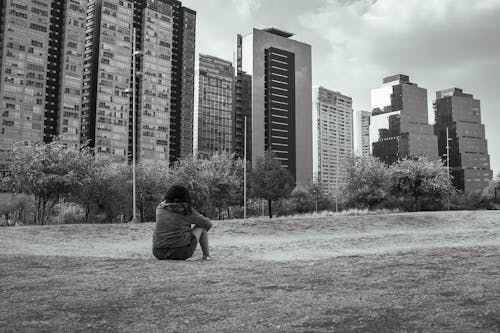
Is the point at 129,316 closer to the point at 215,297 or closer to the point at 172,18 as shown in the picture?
the point at 215,297

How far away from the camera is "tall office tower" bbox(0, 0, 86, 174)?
125375mm

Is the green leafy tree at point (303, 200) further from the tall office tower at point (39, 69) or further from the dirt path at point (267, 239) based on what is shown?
the tall office tower at point (39, 69)

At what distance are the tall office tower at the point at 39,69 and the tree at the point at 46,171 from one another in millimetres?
87067

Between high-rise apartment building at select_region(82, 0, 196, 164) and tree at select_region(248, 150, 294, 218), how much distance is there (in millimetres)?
88912

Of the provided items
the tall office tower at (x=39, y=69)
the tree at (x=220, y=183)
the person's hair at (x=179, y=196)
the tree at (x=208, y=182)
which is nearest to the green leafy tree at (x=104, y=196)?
the tree at (x=208, y=182)

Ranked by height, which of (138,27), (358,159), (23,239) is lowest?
(23,239)

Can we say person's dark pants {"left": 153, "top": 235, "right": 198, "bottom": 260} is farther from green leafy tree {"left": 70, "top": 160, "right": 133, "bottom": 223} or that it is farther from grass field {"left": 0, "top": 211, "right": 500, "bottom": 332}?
green leafy tree {"left": 70, "top": 160, "right": 133, "bottom": 223}

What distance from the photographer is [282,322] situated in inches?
193

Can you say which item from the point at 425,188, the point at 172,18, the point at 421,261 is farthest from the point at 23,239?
the point at 172,18

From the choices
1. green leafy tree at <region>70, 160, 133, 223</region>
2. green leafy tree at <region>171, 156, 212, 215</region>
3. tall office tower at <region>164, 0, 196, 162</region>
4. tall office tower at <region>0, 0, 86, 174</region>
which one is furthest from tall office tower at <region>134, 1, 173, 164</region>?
green leafy tree at <region>70, 160, 133, 223</region>

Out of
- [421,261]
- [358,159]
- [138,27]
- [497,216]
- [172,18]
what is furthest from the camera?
[172,18]

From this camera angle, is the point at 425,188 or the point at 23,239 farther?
the point at 425,188

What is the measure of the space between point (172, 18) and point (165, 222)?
568 ft

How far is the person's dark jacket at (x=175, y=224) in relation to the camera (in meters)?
10.1
